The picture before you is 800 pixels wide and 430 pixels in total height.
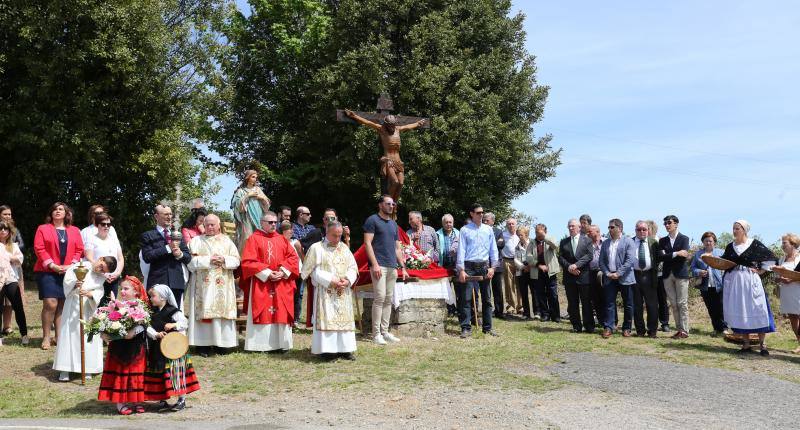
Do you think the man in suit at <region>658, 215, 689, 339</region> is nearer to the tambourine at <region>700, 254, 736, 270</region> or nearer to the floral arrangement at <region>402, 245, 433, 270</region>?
the tambourine at <region>700, 254, 736, 270</region>

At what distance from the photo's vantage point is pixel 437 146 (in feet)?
83.9

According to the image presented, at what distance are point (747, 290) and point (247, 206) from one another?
26.4 feet

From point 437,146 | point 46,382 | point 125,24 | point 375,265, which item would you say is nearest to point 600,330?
point 375,265

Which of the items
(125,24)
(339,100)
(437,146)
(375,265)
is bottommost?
(375,265)

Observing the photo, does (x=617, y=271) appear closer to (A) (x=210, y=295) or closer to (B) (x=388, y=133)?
(B) (x=388, y=133)

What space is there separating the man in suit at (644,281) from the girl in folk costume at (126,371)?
870 centimetres

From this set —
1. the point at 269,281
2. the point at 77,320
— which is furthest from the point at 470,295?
the point at 77,320

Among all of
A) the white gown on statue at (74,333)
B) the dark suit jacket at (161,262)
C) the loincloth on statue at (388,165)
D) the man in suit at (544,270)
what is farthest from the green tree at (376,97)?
the white gown on statue at (74,333)

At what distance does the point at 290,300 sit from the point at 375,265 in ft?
4.34

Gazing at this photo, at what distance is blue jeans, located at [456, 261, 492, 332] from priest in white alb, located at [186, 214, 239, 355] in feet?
12.4

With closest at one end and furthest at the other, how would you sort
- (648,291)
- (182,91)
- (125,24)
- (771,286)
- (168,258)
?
(168,258), (648,291), (771,286), (125,24), (182,91)

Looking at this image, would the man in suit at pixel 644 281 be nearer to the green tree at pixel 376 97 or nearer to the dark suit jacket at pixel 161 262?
the dark suit jacket at pixel 161 262

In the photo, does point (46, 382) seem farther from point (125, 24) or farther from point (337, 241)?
point (125, 24)

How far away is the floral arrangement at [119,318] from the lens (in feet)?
26.0
